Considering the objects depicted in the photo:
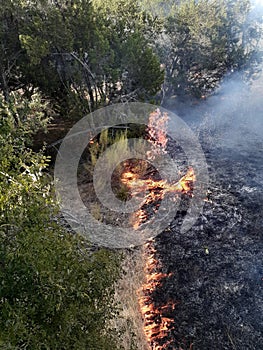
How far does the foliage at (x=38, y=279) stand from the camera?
1.86m

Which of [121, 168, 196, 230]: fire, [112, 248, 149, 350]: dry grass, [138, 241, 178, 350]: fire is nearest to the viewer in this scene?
[112, 248, 149, 350]: dry grass

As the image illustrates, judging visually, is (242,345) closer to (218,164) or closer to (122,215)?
(122,215)

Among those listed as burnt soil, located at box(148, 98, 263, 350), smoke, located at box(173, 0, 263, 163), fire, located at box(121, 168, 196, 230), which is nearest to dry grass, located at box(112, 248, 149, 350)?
burnt soil, located at box(148, 98, 263, 350)

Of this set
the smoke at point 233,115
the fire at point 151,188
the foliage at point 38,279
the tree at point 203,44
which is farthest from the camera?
the tree at point 203,44

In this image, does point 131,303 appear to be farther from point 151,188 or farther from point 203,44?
point 203,44

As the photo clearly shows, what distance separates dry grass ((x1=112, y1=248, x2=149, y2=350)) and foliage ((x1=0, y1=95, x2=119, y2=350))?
3.11 ft

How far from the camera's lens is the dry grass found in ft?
11.5

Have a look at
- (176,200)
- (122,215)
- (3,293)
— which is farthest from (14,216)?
(176,200)

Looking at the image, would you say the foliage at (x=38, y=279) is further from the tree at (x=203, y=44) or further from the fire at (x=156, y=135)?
the tree at (x=203, y=44)

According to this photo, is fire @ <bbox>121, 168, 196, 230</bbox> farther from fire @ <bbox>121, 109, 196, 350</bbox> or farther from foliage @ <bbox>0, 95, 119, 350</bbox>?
foliage @ <bbox>0, 95, 119, 350</bbox>

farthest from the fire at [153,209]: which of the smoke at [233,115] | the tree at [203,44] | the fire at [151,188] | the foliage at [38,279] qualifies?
the tree at [203,44]

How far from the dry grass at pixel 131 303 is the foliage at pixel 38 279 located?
95cm

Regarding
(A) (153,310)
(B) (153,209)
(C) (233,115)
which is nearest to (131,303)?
(A) (153,310)

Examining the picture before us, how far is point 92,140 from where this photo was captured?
7348 millimetres
